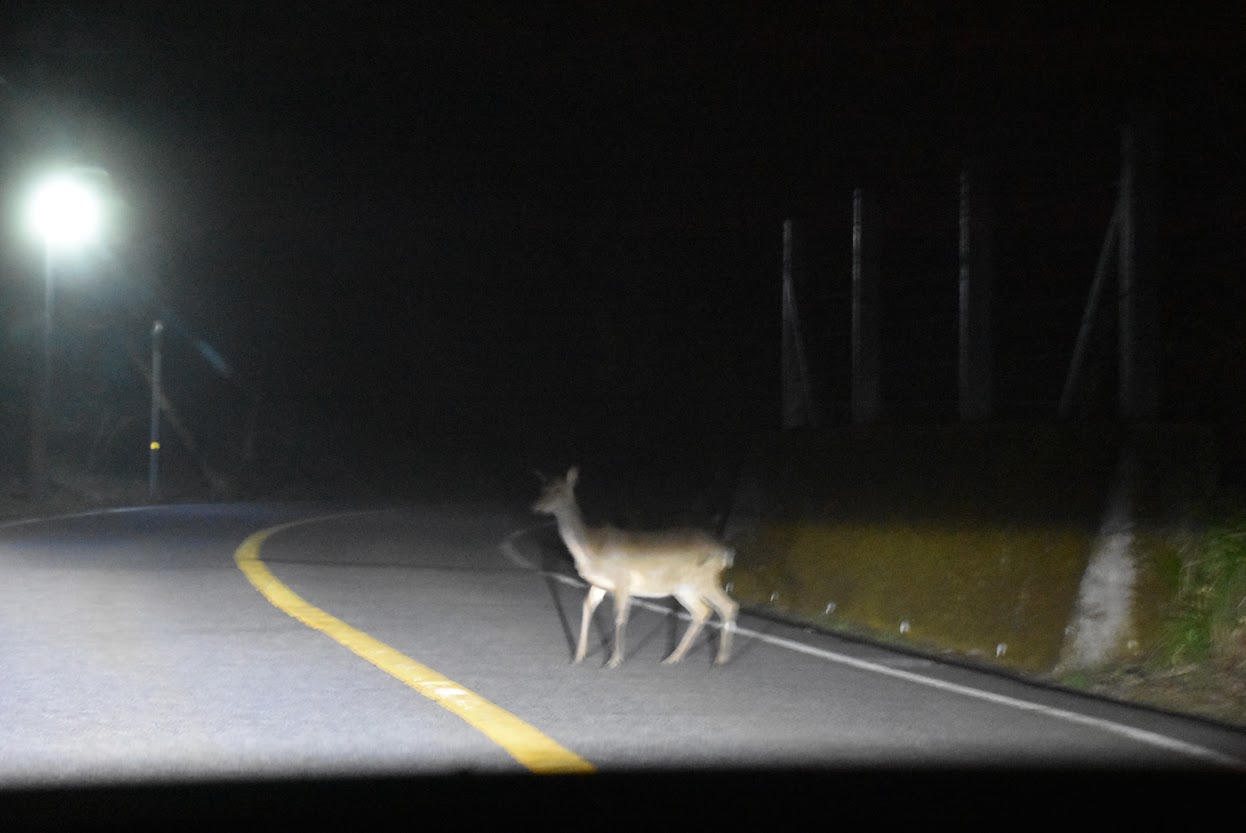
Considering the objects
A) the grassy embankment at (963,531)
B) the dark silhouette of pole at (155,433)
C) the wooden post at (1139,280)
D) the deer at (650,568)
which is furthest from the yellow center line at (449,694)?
the dark silhouette of pole at (155,433)

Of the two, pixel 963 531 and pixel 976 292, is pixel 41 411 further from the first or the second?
pixel 963 531

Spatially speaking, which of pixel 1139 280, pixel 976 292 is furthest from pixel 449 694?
pixel 976 292

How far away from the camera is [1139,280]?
38.1 feet

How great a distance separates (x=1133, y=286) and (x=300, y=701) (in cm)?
691

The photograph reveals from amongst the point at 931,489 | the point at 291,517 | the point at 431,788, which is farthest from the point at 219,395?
the point at 431,788

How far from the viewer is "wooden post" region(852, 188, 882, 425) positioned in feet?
51.3

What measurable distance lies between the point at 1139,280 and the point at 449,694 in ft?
20.1

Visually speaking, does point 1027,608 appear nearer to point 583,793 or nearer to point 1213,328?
point 1213,328

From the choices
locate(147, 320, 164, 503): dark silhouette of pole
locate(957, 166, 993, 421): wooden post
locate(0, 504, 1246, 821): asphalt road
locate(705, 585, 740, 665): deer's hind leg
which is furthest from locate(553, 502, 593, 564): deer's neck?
locate(147, 320, 164, 503): dark silhouette of pole

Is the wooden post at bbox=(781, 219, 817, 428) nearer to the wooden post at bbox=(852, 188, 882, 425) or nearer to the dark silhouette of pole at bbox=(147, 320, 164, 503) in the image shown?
the wooden post at bbox=(852, 188, 882, 425)

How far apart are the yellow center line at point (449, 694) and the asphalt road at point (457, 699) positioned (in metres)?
0.03

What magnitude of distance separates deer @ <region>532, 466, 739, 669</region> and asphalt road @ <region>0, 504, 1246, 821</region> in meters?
0.32

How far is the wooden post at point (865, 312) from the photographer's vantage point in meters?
15.6

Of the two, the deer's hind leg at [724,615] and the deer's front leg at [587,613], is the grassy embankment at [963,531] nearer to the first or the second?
the deer's hind leg at [724,615]
